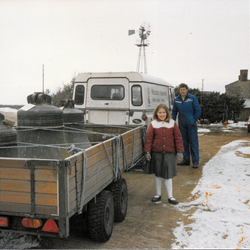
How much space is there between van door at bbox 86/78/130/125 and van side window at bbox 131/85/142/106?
0.56 feet

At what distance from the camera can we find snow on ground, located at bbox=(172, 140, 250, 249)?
3914 millimetres

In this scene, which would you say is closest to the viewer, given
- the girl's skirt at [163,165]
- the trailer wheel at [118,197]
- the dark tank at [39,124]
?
the trailer wheel at [118,197]

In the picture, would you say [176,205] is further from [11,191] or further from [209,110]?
[209,110]

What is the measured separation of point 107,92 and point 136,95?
89 cm

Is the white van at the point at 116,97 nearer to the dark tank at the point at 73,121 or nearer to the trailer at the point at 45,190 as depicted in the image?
the dark tank at the point at 73,121

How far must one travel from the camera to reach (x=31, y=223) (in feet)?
9.73

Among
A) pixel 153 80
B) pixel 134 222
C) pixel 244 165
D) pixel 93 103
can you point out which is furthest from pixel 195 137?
pixel 134 222

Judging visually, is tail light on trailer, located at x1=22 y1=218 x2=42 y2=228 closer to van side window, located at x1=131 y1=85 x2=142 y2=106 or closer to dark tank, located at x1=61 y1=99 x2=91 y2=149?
dark tank, located at x1=61 y1=99 x2=91 y2=149

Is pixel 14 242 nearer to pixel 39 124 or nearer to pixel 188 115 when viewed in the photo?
pixel 39 124

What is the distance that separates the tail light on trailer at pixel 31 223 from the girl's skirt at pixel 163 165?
2.79 m

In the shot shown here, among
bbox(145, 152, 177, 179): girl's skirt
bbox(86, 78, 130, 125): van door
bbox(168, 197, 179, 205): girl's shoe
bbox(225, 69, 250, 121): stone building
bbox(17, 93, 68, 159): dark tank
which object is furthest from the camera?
bbox(225, 69, 250, 121): stone building

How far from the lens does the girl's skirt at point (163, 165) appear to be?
527 cm

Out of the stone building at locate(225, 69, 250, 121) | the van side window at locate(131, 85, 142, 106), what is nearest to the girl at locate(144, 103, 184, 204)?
the van side window at locate(131, 85, 142, 106)

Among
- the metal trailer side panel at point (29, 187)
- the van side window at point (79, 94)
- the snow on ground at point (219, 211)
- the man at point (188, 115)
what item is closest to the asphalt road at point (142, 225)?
the snow on ground at point (219, 211)
